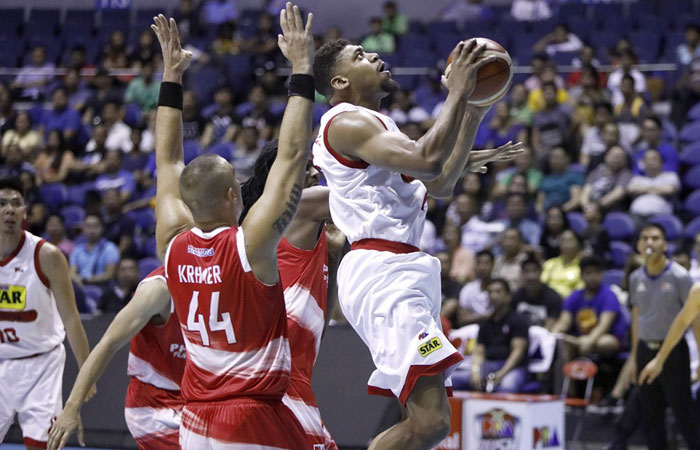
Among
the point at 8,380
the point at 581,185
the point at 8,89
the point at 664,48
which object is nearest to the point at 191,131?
the point at 8,89

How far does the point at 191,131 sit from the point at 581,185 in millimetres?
5555

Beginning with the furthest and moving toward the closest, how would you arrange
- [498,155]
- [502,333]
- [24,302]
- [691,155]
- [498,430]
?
[691,155] < [502,333] < [498,430] < [24,302] < [498,155]

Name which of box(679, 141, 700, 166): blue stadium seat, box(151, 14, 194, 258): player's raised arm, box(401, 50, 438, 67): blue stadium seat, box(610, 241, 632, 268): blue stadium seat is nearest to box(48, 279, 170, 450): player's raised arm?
box(151, 14, 194, 258): player's raised arm

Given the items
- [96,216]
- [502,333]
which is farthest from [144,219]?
[502,333]

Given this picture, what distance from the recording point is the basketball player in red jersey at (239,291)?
10.8 feet

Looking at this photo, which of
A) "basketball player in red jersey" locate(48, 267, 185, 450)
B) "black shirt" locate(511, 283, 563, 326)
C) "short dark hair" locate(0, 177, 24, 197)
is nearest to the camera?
"basketball player in red jersey" locate(48, 267, 185, 450)

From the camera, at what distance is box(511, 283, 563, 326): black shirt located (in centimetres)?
1002

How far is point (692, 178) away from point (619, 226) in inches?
54.9

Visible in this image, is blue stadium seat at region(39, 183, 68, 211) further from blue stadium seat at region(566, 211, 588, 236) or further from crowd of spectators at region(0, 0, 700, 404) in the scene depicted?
blue stadium seat at region(566, 211, 588, 236)

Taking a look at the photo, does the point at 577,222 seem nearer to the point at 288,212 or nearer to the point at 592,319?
the point at 592,319

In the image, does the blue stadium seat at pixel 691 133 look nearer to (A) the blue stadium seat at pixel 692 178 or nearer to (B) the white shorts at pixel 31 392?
(A) the blue stadium seat at pixel 692 178

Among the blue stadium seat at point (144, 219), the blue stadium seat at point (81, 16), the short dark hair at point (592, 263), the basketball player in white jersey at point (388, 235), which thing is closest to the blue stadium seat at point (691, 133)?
the short dark hair at point (592, 263)

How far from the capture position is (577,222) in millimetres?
11453

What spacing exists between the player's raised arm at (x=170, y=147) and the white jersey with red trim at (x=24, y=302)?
2.08 metres
